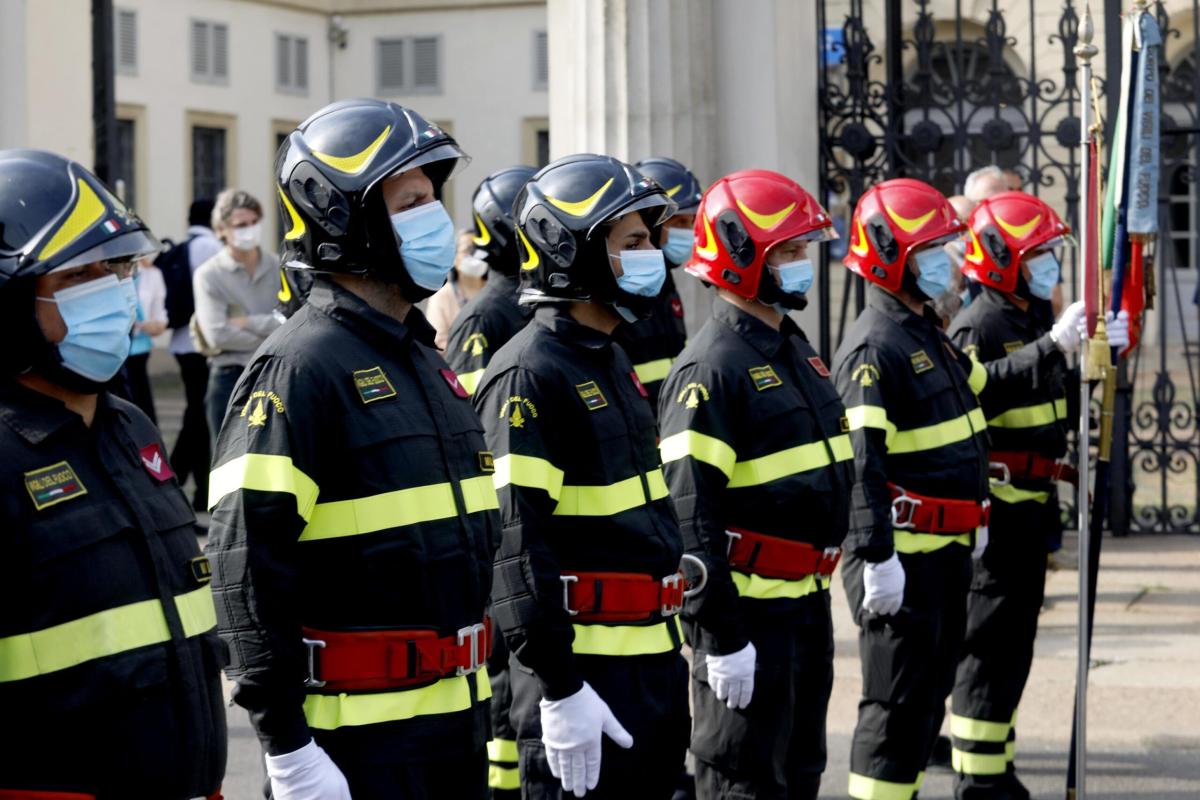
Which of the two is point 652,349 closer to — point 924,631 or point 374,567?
point 924,631

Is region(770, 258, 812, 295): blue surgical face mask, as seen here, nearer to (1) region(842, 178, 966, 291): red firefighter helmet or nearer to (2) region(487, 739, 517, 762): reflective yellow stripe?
(1) region(842, 178, 966, 291): red firefighter helmet

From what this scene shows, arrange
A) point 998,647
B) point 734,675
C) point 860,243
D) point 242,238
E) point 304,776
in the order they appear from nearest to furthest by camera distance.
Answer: point 304,776 < point 734,675 < point 860,243 < point 998,647 < point 242,238

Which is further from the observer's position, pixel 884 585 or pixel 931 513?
pixel 931 513

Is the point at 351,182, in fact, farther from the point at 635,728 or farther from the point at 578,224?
the point at 635,728

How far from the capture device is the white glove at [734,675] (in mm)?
4898

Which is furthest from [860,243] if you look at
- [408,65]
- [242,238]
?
[408,65]

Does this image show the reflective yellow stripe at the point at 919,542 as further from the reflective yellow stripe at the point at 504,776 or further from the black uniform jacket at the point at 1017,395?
the reflective yellow stripe at the point at 504,776

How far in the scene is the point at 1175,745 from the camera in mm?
7168

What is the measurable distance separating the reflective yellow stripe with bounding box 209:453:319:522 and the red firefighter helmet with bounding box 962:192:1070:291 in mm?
4282

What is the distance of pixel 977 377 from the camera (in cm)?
693

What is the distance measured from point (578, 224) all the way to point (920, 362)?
184 cm

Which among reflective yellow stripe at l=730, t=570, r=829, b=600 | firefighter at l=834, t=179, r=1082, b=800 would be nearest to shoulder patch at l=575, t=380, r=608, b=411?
reflective yellow stripe at l=730, t=570, r=829, b=600

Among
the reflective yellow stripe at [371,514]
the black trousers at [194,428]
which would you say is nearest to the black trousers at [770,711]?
the reflective yellow stripe at [371,514]

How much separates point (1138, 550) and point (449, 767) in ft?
26.0
